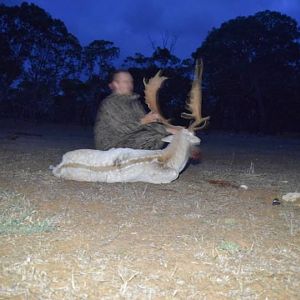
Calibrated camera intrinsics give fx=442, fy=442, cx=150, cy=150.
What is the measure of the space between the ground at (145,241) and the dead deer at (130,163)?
168 mm

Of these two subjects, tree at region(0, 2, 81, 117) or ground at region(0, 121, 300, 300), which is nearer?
ground at region(0, 121, 300, 300)

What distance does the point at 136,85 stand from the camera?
25.6 meters

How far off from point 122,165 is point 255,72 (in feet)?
75.0

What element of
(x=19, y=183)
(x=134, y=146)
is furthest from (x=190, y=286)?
(x=134, y=146)

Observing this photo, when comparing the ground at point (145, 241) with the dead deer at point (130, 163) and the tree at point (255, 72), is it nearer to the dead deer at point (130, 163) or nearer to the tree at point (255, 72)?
the dead deer at point (130, 163)

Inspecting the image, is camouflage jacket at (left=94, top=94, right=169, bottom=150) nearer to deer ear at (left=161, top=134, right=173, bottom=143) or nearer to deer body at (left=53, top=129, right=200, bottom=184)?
deer ear at (left=161, top=134, right=173, bottom=143)

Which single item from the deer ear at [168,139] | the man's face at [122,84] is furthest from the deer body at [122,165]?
the man's face at [122,84]

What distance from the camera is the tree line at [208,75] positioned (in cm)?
2752

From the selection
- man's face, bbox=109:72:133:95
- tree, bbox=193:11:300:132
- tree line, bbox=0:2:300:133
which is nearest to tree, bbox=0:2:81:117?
tree line, bbox=0:2:300:133

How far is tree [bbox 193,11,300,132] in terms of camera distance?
89.9 feet

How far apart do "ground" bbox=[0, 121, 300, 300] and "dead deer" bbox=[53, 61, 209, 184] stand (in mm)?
168

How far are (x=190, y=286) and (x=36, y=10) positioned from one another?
29676mm

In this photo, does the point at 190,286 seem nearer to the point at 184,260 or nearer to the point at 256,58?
the point at 184,260

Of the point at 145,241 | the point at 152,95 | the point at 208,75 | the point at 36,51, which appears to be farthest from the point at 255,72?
the point at 145,241
